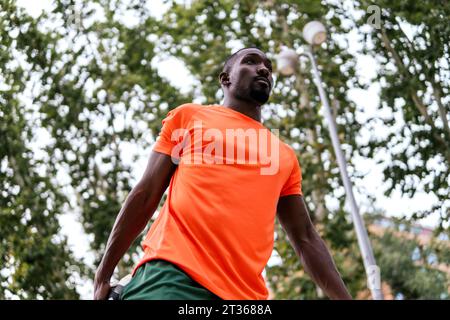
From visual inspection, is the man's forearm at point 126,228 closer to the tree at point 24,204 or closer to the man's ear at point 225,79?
the man's ear at point 225,79

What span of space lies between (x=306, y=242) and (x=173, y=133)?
61cm

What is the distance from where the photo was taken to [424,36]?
42.0 ft

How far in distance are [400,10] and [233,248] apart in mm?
11587

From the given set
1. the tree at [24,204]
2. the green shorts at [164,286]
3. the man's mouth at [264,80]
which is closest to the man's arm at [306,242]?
the man's mouth at [264,80]

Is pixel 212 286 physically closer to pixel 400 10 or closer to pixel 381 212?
pixel 400 10

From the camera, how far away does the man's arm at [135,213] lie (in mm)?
2236

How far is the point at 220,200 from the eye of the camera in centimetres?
→ 219

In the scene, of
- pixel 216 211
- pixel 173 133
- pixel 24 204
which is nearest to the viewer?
pixel 216 211

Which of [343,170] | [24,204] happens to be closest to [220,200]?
[343,170]

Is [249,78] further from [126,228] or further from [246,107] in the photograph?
[126,228]

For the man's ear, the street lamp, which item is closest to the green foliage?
the street lamp

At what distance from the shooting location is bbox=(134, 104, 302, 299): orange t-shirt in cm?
211

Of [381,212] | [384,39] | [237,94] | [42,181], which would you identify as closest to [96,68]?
[42,181]
